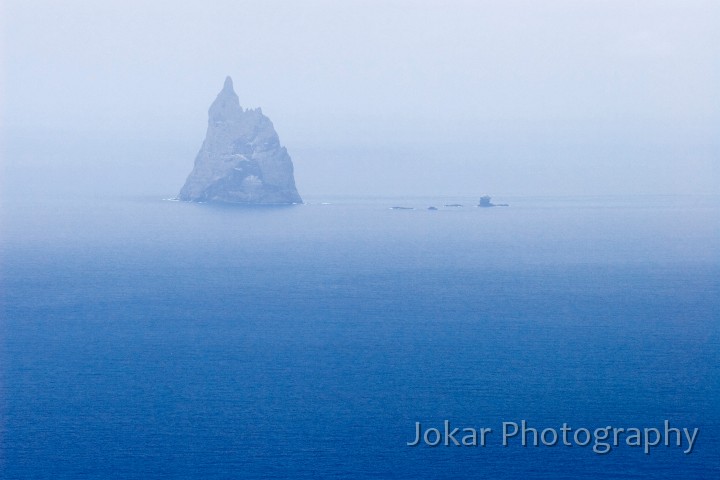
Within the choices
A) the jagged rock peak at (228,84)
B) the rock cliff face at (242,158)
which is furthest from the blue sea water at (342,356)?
the jagged rock peak at (228,84)

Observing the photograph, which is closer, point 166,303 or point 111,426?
point 111,426

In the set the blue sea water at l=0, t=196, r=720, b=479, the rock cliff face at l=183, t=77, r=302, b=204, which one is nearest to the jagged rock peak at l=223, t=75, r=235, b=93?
the rock cliff face at l=183, t=77, r=302, b=204

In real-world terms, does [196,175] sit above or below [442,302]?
above

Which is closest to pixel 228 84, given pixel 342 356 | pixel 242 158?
pixel 242 158

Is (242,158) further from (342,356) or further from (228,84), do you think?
(342,356)

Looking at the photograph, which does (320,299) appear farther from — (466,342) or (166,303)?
(466,342)

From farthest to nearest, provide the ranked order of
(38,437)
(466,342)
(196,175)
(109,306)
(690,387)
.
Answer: (196,175)
(109,306)
(466,342)
(690,387)
(38,437)

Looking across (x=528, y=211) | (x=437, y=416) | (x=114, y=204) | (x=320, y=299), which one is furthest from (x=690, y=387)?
(x=114, y=204)

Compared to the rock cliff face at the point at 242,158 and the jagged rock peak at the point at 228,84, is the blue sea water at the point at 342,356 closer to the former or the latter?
the rock cliff face at the point at 242,158
